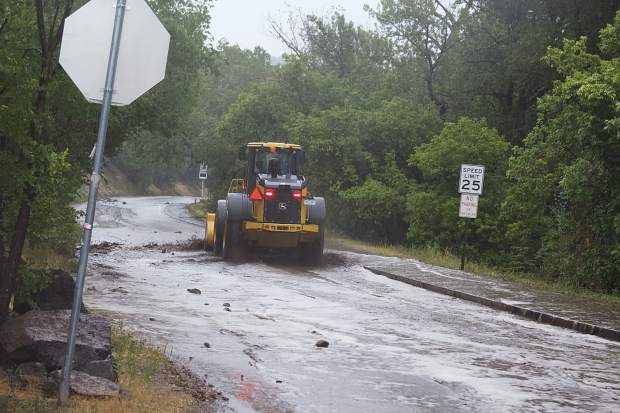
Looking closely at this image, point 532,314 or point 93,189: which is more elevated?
point 93,189

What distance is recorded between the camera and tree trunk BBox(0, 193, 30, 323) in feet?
27.4

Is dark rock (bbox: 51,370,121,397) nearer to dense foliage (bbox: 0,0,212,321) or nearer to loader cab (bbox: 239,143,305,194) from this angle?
dense foliage (bbox: 0,0,212,321)

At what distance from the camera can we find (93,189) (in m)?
6.57

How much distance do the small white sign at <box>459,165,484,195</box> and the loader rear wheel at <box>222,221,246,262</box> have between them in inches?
224

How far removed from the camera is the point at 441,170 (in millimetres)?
34062

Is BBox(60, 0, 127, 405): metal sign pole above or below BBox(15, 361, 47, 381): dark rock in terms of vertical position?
above

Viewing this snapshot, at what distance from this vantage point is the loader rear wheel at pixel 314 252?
24.0m

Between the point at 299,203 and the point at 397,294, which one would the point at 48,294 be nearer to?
the point at 397,294

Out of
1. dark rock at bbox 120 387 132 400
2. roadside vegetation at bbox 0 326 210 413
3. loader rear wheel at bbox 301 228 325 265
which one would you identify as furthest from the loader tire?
dark rock at bbox 120 387 132 400

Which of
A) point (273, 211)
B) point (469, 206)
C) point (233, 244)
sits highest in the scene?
point (469, 206)

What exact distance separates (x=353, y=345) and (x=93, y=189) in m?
5.52

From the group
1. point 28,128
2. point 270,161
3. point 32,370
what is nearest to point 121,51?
point 28,128

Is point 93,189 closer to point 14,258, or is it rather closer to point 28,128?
point 28,128

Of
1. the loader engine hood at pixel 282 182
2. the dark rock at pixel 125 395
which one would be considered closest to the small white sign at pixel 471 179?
Answer: the loader engine hood at pixel 282 182
